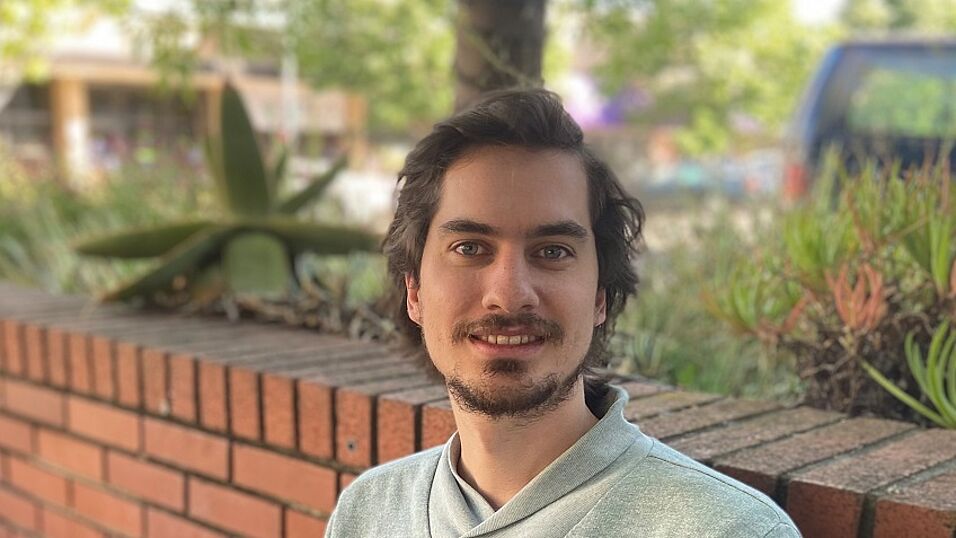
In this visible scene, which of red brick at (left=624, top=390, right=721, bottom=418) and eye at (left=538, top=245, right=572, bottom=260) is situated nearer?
eye at (left=538, top=245, right=572, bottom=260)

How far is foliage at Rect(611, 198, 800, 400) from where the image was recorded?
2789mm

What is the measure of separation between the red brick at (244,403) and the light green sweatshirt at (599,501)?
962 millimetres

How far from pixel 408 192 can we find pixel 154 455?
153cm

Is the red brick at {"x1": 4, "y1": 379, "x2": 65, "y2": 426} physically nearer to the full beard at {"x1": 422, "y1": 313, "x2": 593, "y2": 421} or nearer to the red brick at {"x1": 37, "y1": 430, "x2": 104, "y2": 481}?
the red brick at {"x1": 37, "y1": 430, "x2": 104, "y2": 481}

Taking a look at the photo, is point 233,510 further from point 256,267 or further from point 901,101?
point 901,101

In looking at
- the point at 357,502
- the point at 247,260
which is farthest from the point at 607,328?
the point at 247,260

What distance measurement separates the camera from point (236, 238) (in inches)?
140

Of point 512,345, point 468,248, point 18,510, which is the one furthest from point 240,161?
point 512,345

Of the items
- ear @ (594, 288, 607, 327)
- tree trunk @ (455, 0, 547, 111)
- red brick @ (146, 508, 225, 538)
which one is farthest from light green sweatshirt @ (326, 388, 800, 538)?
tree trunk @ (455, 0, 547, 111)

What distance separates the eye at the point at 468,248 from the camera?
58.4 inches

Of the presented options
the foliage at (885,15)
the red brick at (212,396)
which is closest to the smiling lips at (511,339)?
the red brick at (212,396)

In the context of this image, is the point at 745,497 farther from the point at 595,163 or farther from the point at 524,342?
the point at 595,163

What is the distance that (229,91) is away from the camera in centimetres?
364

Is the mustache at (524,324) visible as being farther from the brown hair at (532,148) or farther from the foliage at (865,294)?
the foliage at (865,294)
